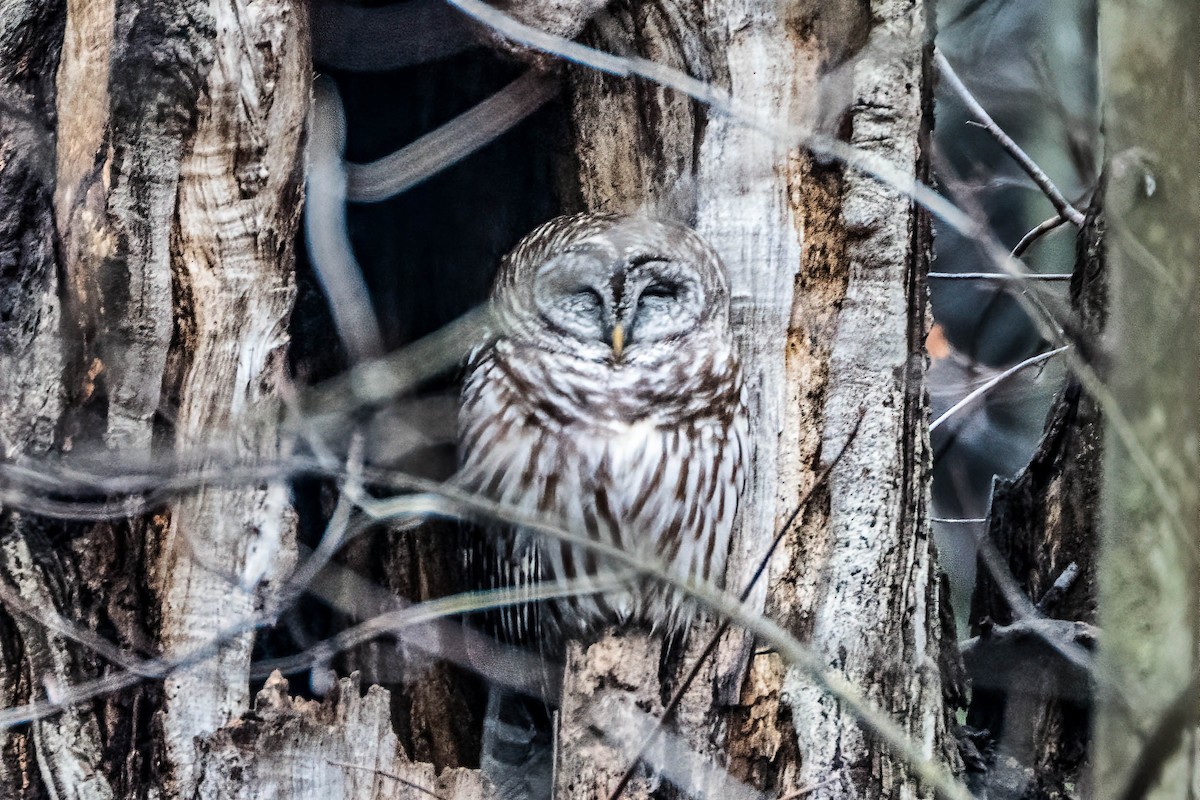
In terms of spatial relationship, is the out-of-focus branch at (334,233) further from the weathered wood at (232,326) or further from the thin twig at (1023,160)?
the thin twig at (1023,160)

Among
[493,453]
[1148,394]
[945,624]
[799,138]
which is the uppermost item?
[799,138]

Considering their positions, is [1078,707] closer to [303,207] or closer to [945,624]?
[945,624]

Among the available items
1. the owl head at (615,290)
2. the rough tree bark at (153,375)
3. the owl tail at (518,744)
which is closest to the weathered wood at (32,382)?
the rough tree bark at (153,375)

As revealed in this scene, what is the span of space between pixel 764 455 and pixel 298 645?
1.16m

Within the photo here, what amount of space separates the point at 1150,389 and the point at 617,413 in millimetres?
1650

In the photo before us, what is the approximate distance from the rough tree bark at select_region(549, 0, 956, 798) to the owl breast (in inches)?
5.8

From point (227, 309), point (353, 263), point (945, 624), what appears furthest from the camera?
point (353, 263)

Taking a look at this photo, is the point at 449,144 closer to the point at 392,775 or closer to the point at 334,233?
the point at 334,233

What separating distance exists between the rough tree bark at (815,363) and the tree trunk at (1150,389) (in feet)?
3.21

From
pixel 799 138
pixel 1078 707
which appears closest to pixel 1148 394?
pixel 799 138

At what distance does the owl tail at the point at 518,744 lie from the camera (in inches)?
116

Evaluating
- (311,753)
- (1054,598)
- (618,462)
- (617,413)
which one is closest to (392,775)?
(311,753)

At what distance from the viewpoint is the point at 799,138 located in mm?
2400

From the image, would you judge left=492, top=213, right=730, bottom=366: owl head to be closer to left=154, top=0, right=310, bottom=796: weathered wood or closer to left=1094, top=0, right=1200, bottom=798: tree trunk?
left=154, top=0, right=310, bottom=796: weathered wood
